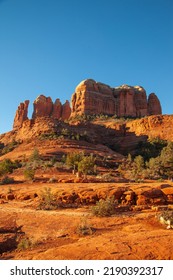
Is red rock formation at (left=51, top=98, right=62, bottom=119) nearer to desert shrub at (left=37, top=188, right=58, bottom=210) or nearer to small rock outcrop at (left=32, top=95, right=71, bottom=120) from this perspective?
small rock outcrop at (left=32, top=95, right=71, bottom=120)

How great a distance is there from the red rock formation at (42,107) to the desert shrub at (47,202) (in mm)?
66107

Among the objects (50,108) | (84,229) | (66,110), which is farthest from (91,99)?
(84,229)

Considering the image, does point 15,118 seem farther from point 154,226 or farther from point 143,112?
point 154,226

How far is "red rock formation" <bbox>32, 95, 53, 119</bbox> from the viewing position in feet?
261

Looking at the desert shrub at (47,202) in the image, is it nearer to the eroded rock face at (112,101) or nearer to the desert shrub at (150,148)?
the desert shrub at (150,148)

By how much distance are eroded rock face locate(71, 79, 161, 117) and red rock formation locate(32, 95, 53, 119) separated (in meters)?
9.13

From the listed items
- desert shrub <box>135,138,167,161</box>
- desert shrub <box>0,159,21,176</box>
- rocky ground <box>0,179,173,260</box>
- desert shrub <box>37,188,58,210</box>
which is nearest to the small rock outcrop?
desert shrub <box>135,138,167,161</box>

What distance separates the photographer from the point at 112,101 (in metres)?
78.1

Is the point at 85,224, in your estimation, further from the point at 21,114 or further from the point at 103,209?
the point at 21,114

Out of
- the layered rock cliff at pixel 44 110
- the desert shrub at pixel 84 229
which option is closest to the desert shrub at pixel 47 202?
the desert shrub at pixel 84 229

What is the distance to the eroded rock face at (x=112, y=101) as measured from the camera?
7425cm

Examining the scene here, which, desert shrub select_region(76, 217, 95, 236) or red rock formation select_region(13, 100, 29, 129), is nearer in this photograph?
desert shrub select_region(76, 217, 95, 236)
